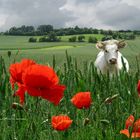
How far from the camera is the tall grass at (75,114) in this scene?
7.67ft

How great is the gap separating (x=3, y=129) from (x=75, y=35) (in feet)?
196

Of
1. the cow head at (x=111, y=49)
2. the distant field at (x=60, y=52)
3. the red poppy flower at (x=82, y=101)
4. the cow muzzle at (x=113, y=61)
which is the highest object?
the red poppy flower at (x=82, y=101)

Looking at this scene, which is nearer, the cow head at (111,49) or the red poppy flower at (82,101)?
the red poppy flower at (82,101)

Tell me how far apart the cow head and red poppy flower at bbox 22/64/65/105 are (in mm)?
12269

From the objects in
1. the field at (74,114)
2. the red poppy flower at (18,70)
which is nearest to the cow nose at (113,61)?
the field at (74,114)

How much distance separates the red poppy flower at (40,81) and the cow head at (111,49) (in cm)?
1227

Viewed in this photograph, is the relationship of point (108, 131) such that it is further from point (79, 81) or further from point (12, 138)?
point (79, 81)

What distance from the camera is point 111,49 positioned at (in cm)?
1504

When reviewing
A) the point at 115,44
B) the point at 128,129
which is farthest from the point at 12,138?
the point at 115,44

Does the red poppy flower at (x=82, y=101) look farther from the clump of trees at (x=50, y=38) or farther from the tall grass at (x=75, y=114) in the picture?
the clump of trees at (x=50, y=38)

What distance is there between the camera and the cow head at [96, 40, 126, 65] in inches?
569

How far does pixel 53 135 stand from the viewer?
2.37m

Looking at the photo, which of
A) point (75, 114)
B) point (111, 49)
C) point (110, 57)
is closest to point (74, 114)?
point (75, 114)

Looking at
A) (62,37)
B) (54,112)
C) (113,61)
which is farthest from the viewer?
(62,37)
